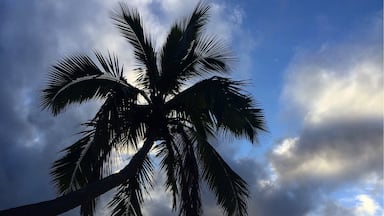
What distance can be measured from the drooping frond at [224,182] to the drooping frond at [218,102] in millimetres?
979

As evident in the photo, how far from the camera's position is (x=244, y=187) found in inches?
542

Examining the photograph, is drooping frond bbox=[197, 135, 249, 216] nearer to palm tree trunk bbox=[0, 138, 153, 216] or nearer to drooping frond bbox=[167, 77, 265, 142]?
drooping frond bbox=[167, 77, 265, 142]

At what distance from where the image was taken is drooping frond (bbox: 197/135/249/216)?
1366 cm

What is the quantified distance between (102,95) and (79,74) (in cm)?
86

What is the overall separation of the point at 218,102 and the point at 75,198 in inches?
156

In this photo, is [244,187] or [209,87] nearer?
[209,87]

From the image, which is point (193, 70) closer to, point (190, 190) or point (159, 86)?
point (159, 86)

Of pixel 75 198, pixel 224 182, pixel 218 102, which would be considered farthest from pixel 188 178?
pixel 75 198

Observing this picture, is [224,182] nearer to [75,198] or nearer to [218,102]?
[218,102]

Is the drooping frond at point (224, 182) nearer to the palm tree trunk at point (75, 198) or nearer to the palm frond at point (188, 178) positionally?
the palm frond at point (188, 178)

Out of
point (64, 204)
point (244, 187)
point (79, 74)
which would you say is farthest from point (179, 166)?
point (64, 204)

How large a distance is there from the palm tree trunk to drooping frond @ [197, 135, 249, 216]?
7.44 ft

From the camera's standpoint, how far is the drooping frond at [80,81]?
1314 cm

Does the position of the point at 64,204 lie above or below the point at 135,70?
below
